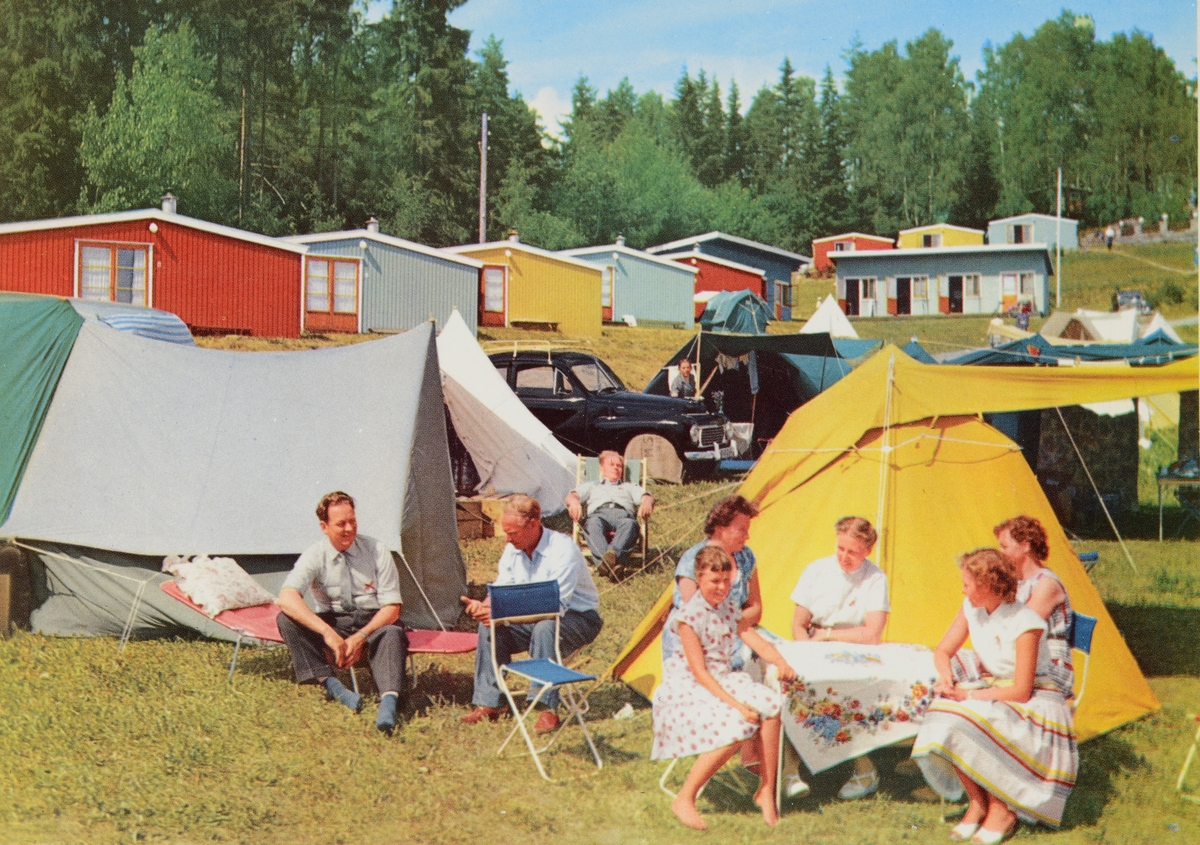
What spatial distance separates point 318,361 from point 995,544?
4690 mm

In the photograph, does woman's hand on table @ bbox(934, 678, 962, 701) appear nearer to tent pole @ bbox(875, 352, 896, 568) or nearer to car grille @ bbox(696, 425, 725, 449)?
tent pole @ bbox(875, 352, 896, 568)

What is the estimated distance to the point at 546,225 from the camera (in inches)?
1638

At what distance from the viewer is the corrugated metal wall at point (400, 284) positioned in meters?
25.3

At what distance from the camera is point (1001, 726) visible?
4305 millimetres

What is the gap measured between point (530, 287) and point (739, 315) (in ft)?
19.9

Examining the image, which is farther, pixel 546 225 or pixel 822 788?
pixel 546 225

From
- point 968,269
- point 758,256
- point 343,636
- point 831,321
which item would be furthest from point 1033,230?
point 343,636

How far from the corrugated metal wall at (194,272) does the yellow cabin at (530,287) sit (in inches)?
241

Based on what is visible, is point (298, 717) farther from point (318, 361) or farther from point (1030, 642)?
point (1030, 642)

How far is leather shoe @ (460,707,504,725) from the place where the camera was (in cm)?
558

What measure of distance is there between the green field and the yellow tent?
0.57 m

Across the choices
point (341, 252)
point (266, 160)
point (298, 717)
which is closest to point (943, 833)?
point (298, 717)

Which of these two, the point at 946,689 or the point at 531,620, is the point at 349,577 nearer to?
the point at 531,620

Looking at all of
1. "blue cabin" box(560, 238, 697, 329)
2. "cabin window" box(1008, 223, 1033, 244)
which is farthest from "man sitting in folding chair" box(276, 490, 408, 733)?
"cabin window" box(1008, 223, 1033, 244)
